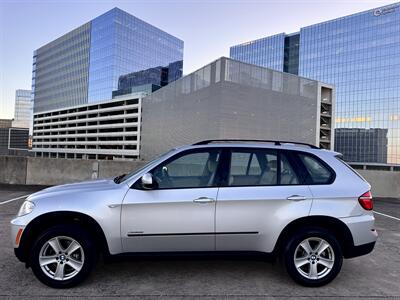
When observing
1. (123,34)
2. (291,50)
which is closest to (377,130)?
(291,50)

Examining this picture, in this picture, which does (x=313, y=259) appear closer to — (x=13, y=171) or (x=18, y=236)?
(x=18, y=236)

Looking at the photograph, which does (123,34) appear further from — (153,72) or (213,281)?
(213,281)

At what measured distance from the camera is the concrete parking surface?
151 inches

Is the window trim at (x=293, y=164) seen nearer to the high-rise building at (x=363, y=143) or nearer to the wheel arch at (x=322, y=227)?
the wheel arch at (x=322, y=227)

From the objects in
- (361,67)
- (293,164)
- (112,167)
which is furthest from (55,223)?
(361,67)

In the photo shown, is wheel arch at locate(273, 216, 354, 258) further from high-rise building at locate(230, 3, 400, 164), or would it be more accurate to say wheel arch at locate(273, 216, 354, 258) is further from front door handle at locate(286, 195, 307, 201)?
high-rise building at locate(230, 3, 400, 164)

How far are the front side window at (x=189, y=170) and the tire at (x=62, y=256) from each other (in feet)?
3.45

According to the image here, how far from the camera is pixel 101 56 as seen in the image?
11388 cm

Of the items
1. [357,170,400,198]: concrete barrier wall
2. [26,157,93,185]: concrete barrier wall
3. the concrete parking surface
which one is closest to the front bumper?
the concrete parking surface

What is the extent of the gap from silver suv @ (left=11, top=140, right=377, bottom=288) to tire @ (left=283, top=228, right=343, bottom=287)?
1cm

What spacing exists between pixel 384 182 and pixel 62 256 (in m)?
12.9

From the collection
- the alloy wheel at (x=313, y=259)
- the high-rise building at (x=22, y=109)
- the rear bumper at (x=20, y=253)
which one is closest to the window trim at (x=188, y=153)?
the alloy wheel at (x=313, y=259)

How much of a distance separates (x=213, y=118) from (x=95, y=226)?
44.5 m

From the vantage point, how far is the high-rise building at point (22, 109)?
585 feet
